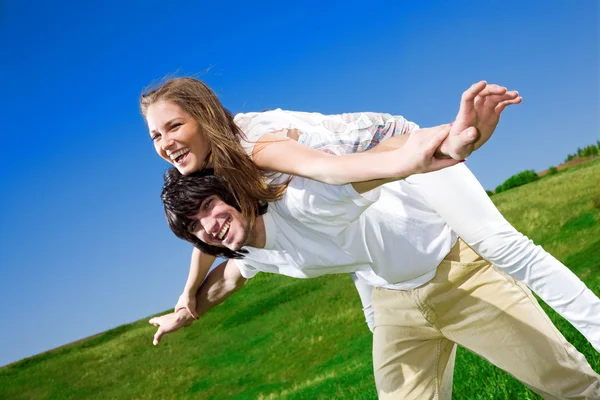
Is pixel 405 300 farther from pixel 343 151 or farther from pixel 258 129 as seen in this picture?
pixel 258 129

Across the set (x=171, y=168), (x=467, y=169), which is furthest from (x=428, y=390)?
(x=171, y=168)

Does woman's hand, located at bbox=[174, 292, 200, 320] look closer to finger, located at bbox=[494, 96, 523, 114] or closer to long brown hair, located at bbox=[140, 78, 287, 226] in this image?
long brown hair, located at bbox=[140, 78, 287, 226]

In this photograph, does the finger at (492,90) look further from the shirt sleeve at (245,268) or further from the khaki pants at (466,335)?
the shirt sleeve at (245,268)

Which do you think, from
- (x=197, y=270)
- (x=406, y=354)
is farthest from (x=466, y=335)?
(x=197, y=270)

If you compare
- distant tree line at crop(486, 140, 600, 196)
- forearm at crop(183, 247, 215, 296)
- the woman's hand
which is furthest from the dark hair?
distant tree line at crop(486, 140, 600, 196)

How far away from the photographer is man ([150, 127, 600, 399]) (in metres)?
→ 2.16

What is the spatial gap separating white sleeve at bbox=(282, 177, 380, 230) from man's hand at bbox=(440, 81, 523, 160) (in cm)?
39

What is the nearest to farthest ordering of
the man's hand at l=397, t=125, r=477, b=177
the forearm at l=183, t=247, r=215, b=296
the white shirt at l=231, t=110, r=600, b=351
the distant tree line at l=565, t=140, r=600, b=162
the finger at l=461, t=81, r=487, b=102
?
the finger at l=461, t=81, r=487, b=102 → the man's hand at l=397, t=125, r=477, b=177 → the white shirt at l=231, t=110, r=600, b=351 → the forearm at l=183, t=247, r=215, b=296 → the distant tree line at l=565, t=140, r=600, b=162

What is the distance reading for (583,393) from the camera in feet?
7.73

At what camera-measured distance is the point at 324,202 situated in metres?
1.91

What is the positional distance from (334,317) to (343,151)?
6579mm

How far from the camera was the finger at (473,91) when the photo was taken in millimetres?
1466

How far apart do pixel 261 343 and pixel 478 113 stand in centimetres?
766

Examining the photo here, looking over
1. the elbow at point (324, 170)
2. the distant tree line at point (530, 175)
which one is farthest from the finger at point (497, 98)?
the distant tree line at point (530, 175)
